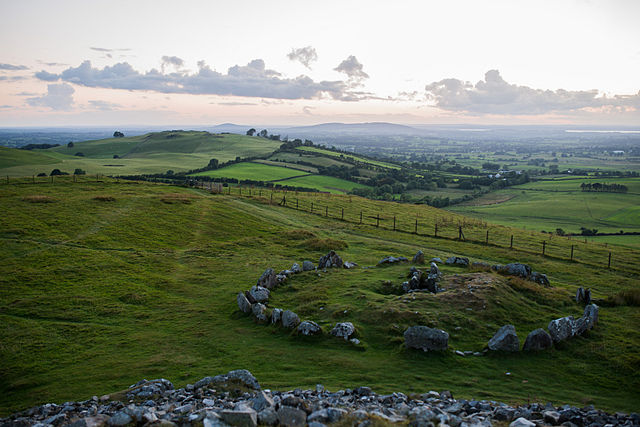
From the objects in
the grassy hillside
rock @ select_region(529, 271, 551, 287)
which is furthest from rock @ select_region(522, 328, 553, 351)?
rock @ select_region(529, 271, 551, 287)

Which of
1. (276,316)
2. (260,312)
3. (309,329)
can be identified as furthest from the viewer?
(260,312)

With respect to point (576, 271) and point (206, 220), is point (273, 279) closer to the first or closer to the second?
point (206, 220)

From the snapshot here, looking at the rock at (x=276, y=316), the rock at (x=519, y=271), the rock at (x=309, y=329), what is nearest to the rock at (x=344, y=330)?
the rock at (x=309, y=329)

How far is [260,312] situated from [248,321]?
3.15 feet

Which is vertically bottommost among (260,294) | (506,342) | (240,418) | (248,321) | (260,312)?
(248,321)

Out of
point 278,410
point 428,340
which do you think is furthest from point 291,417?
point 428,340

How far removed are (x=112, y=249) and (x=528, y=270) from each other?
39646 millimetres

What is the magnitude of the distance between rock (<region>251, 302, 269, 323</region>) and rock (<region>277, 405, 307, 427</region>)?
12.4m

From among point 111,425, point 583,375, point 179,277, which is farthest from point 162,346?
point 583,375

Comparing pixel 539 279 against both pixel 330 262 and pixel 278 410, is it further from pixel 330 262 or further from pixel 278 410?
pixel 278 410

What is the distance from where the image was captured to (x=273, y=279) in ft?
98.7

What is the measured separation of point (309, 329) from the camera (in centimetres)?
2186

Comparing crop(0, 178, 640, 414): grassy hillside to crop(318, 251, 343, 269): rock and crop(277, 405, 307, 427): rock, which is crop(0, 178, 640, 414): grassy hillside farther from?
crop(277, 405, 307, 427): rock

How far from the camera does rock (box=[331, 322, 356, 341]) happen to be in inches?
843
